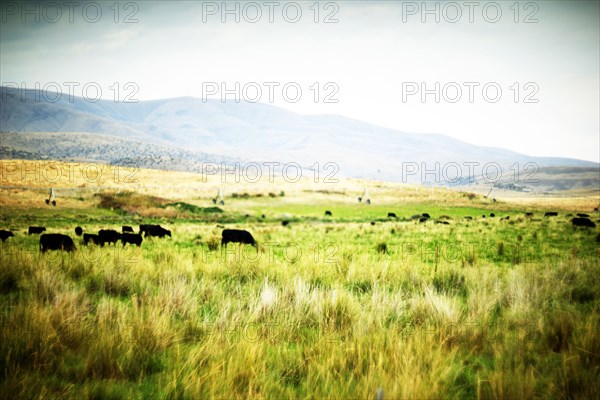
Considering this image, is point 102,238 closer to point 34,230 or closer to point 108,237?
point 108,237

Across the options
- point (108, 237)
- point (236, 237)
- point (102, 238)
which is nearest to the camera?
point (102, 238)

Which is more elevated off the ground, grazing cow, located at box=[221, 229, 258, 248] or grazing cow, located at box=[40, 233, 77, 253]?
grazing cow, located at box=[40, 233, 77, 253]

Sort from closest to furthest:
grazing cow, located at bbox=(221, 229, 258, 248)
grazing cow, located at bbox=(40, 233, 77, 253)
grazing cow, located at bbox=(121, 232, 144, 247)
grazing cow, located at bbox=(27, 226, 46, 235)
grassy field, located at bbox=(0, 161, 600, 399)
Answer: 1. grassy field, located at bbox=(0, 161, 600, 399)
2. grazing cow, located at bbox=(40, 233, 77, 253)
3. grazing cow, located at bbox=(121, 232, 144, 247)
4. grazing cow, located at bbox=(221, 229, 258, 248)
5. grazing cow, located at bbox=(27, 226, 46, 235)

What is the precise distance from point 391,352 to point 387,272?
3826 millimetres

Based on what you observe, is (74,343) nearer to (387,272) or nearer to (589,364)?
(589,364)

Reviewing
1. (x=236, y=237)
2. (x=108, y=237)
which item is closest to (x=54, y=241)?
(x=108, y=237)

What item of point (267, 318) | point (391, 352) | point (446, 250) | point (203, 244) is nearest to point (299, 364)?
point (391, 352)

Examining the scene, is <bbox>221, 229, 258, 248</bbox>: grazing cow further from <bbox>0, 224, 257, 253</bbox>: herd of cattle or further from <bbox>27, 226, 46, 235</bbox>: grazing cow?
<bbox>27, 226, 46, 235</bbox>: grazing cow

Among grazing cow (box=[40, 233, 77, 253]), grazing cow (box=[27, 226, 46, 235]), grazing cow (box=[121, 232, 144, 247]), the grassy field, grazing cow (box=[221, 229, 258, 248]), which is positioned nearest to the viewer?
the grassy field

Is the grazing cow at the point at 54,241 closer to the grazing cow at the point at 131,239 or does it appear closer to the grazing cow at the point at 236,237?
the grazing cow at the point at 131,239

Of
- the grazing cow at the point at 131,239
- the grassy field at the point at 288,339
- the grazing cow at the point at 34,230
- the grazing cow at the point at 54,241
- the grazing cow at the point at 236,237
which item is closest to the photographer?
the grassy field at the point at 288,339

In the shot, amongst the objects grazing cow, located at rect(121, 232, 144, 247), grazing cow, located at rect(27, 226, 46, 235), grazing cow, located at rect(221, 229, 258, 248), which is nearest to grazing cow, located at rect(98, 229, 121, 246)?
grazing cow, located at rect(121, 232, 144, 247)

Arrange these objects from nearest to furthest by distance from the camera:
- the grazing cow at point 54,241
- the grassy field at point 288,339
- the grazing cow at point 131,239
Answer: the grassy field at point 288,339 < the grazing cow at point 54,241 < the grazing cow at point 131,239

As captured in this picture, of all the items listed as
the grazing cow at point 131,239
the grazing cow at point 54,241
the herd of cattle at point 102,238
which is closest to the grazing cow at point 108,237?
the herd of cattle at point 102,238
